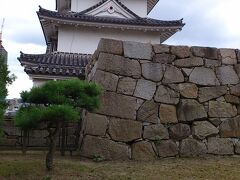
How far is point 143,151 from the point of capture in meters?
8.52

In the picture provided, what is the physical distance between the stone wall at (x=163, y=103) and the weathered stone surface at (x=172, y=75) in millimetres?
20

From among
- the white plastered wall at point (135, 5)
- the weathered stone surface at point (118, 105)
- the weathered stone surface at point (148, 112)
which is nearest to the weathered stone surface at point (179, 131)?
the weathered stone surface at point (148, 112)

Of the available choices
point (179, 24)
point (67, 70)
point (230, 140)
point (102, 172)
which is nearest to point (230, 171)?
point (230, 140)

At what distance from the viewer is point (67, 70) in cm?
1367

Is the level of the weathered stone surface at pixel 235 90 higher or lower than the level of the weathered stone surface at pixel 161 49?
lower

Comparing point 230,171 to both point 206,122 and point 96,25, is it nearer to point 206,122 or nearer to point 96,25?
point 206,122

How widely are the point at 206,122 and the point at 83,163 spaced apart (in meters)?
2.91

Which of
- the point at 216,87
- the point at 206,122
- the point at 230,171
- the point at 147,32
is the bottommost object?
the point at 230,171

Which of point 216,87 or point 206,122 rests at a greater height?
point 216,87

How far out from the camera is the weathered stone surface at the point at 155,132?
8.62 m

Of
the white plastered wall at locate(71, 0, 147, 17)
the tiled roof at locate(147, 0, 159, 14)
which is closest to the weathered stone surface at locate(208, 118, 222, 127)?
the white plastered wall at locate(71, 0, 147, 17)

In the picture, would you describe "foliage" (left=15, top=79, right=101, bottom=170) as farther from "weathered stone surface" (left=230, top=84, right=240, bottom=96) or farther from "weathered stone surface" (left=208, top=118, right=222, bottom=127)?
"weathered stone surface" (left=230, top=84, right=240, bottom=96)

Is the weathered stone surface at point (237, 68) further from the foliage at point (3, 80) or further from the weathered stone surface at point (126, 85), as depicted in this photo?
the foliage at point (3, 80)

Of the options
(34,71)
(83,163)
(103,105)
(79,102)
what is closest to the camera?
(79,102)
